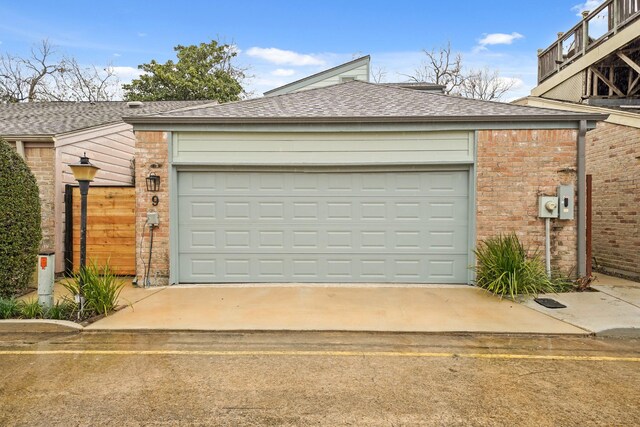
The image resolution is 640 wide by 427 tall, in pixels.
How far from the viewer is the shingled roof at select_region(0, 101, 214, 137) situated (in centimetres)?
834

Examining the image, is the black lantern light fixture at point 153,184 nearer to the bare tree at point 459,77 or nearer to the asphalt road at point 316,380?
the asphalt road at point 316,380

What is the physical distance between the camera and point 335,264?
7.30m

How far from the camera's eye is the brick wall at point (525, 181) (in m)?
6.85

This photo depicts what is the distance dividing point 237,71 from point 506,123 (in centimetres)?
2221

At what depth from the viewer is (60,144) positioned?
795 centimetres

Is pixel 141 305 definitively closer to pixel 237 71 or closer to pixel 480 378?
pixel 480 378

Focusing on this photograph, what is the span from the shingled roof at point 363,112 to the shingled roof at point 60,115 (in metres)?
3.14

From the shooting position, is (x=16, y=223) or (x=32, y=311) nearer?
(x=32, y=311)

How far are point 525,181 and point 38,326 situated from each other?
26.6 ft

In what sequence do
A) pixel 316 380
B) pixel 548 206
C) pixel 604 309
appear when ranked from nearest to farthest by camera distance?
pixel 316 380 < pixel 604 309 < pixel 548 206

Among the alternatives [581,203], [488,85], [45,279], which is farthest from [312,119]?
[488,85]

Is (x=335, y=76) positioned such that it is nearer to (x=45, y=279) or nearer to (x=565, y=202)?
(x=565, y=202)

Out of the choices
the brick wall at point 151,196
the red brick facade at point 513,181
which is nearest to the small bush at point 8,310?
the brick wall at point 151,196

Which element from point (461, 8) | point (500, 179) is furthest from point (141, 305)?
point (461, 8)
